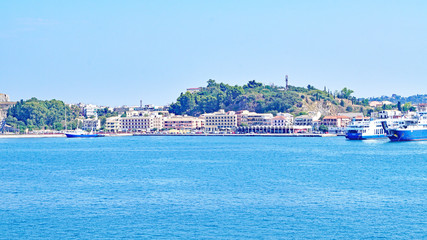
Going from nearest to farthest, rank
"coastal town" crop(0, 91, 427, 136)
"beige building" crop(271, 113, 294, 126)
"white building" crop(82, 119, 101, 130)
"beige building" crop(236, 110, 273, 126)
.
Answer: "coastal town" crop(0, 91, 427, 136) → "beige building" crop(271, 113, 294, 126) → "beige building" crop(236, 110, 273, 126) → "white building" crop(82, 119, 101, 130)

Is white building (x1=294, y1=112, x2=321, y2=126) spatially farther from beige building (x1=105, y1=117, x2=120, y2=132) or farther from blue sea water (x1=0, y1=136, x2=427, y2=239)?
blue sea water (x1=0, y1=136, x2=427, y2=239)

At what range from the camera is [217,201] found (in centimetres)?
2542

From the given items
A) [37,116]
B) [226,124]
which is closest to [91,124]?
[37,116]

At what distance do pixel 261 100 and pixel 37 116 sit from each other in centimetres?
4721

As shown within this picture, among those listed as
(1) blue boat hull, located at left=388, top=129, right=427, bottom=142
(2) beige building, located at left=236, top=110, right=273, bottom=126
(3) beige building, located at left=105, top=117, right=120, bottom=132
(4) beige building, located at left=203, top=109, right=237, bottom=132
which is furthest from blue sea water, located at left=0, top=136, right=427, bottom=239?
(3) beige building, located at left=105, top=117, right=120, bottom=132

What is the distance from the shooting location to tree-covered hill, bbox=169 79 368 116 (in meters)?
130

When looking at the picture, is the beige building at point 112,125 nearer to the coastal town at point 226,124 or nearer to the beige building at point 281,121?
the coastal town at point 226,124

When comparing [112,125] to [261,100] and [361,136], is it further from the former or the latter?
[361,136]

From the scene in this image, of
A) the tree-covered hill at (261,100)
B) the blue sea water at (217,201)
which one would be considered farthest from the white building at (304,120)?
the blue sea water at (217,201)

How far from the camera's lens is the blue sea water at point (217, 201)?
20406 millimetres

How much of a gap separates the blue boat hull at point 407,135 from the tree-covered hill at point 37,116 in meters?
79.8

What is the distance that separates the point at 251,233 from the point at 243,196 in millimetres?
6651

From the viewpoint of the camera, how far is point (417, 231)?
66.0 ft

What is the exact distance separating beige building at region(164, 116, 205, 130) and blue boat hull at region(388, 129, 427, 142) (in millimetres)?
59530
